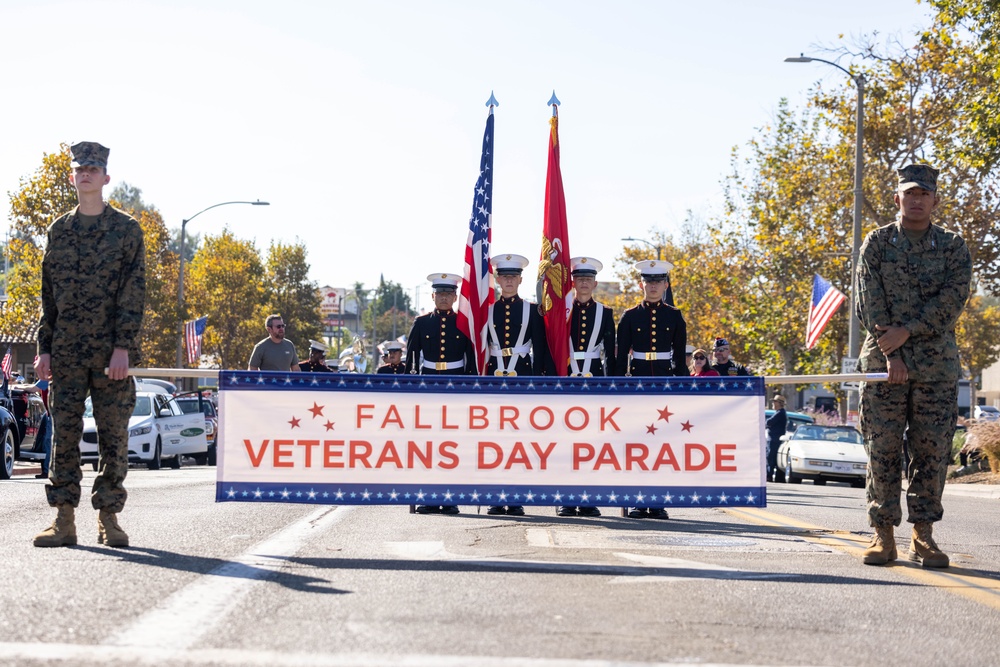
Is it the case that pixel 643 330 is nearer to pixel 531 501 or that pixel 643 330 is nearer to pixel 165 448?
pixel 531 501

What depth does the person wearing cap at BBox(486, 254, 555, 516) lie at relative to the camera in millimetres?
12266

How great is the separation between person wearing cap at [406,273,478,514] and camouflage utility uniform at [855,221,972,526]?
4.77 metres

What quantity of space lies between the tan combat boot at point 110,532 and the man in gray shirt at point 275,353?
27.2 feet

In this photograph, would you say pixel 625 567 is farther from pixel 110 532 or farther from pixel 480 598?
pixel 110 532

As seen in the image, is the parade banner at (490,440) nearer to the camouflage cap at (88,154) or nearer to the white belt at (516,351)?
the camouflage cap at (88,154)

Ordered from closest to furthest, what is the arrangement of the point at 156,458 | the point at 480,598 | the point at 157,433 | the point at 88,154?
the point at 480,598
the point at 88,154
the point at 156,458
the point at 157,433

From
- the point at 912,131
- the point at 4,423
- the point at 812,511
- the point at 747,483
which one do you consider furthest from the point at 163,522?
the point at 912,131

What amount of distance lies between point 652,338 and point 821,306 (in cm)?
1971

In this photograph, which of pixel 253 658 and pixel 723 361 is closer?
pixel 253 658

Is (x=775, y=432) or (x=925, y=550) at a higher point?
(x=775, y=432)

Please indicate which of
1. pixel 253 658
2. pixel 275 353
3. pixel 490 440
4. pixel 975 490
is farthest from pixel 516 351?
pixel 975 490

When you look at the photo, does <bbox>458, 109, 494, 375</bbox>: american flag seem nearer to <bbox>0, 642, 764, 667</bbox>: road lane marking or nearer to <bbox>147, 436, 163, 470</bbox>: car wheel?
<bbox>0, 642, 764, 667</bbox>: road lane marking

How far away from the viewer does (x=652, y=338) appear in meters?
12.5

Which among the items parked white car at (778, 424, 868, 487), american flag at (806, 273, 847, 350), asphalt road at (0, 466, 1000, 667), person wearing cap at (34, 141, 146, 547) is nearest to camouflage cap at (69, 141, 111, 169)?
person wearing cap at (34, 141, 146, 547)
